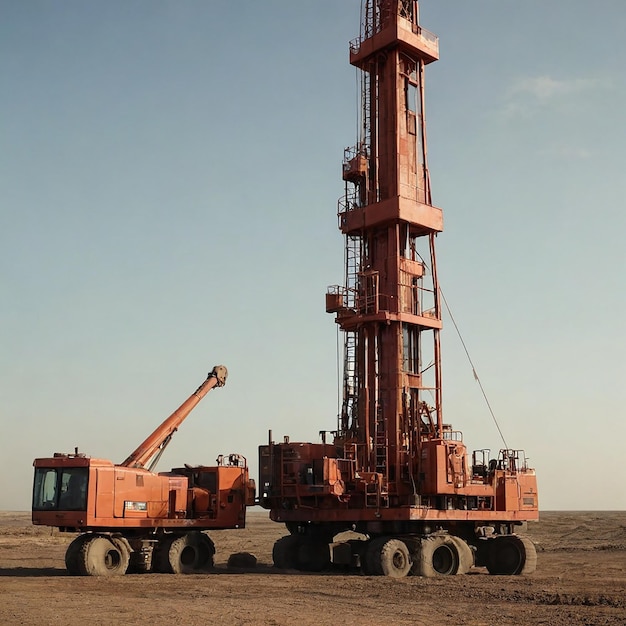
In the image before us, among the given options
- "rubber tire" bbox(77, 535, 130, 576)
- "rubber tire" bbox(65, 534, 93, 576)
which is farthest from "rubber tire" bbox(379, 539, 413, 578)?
"rubber tire" bbox(65, 534, 93, 576)

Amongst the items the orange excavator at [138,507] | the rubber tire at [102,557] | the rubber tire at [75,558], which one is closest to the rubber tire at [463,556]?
the orange excavator at [138,507]

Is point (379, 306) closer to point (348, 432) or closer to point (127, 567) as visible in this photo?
point (348, 432)

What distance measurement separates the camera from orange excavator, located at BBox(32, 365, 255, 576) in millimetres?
26234

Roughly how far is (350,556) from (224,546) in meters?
17.3

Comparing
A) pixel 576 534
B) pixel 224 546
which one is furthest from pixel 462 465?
pixel 576 534

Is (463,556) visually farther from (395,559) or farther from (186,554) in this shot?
(186,554)

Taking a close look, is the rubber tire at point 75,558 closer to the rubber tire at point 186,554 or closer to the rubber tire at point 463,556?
the rubber tire at point 186,554

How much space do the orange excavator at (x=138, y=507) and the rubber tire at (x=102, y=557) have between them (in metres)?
0.03

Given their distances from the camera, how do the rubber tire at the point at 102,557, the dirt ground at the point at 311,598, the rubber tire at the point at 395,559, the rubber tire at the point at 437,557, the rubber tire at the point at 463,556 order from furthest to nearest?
1. the rubber tire at the point at 463,556
2. the rubber tire at the point at 437,557
3. the rubber tire at the point at 395,559
4. the rubber tire at the point at 102,557
5. the dirt ground at the point at 311,598

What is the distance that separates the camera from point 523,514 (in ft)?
100.0

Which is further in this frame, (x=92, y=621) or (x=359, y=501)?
(x=359, y=501)

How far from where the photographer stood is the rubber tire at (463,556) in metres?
28.0

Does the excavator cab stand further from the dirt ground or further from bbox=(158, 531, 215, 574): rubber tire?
bbox=(158, 531, 215, 574): rubber tire

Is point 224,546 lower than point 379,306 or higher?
lower
